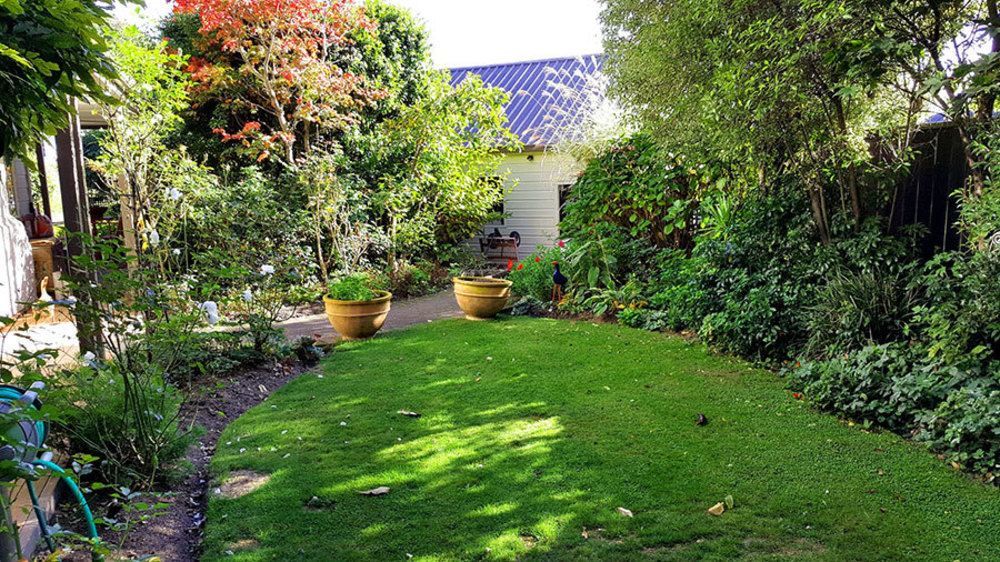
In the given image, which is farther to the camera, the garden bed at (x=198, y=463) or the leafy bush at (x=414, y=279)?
the leafy bush at (x=414, y=279)

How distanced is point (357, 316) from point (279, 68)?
5.20m

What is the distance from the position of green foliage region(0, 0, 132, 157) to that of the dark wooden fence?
19.2 ft

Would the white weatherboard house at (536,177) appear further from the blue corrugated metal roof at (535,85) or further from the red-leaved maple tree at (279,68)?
the red-leaved maple tree at (279,68)

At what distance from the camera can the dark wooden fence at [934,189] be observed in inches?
211

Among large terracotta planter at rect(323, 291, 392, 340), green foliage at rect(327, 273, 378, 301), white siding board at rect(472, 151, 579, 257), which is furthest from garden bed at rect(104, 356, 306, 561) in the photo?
white siding board at rect(472, 151, 579, 257)

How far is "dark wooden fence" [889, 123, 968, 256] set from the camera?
17.6 ft

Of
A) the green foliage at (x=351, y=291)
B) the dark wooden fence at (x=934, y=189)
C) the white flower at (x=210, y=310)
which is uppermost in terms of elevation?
the dark wooden fence at (x=934, y=189)

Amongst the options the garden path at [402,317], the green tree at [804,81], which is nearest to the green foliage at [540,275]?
the garden path at [402,317]

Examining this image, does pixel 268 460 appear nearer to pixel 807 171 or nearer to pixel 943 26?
pixel 807 171

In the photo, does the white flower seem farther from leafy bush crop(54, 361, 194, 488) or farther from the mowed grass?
the mowed grass

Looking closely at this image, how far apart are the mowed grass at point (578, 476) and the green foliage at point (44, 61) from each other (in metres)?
2.09

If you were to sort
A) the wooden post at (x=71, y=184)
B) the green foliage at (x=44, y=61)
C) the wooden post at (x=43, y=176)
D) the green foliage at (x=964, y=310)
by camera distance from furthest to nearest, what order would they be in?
the wooden post at (x=43, y=176), the wooden post at (x=71, y=184), the green foliage at (x=964, y=310), the green foliage at (x=44, y=61)

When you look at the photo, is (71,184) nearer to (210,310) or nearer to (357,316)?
(210,310)

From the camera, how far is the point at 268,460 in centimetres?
411
